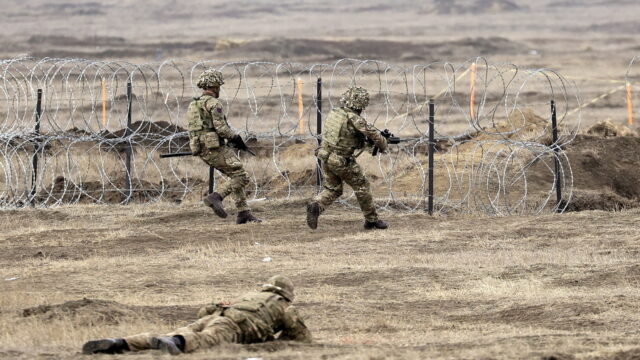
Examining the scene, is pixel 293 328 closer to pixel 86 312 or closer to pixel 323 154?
pixel 86 312

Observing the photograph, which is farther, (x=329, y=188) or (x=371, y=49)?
(x=371, y=49)

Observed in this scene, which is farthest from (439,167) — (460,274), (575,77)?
(575,77)

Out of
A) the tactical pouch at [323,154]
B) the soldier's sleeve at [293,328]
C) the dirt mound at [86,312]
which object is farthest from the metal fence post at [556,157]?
the soldier's sleeve at [293,328]

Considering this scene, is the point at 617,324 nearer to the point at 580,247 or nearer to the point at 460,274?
the point at 460,274

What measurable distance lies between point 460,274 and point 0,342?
484 cm

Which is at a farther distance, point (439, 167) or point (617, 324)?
point (439, 167)

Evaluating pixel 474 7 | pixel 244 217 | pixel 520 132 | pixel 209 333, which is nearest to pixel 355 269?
pixel 244 217

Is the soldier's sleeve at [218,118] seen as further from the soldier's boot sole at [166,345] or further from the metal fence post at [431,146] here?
the soldier's boot sole at [166,345]

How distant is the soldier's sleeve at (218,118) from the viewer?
47.3 ft

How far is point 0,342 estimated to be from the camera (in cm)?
859

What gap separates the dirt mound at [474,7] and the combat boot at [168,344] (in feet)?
299

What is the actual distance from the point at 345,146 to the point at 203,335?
20.7 feet

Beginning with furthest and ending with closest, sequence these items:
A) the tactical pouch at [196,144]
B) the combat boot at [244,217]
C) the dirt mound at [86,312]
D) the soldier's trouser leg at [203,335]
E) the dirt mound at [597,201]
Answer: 1. the dirt mound at [597,201]
2. the combat boot at [244,217]
3. the tactical pouch at [196,144]
4. the dirt mound at [86,312]
5. the soldier's trouser leg at [203,335]

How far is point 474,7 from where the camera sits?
99188 mm
